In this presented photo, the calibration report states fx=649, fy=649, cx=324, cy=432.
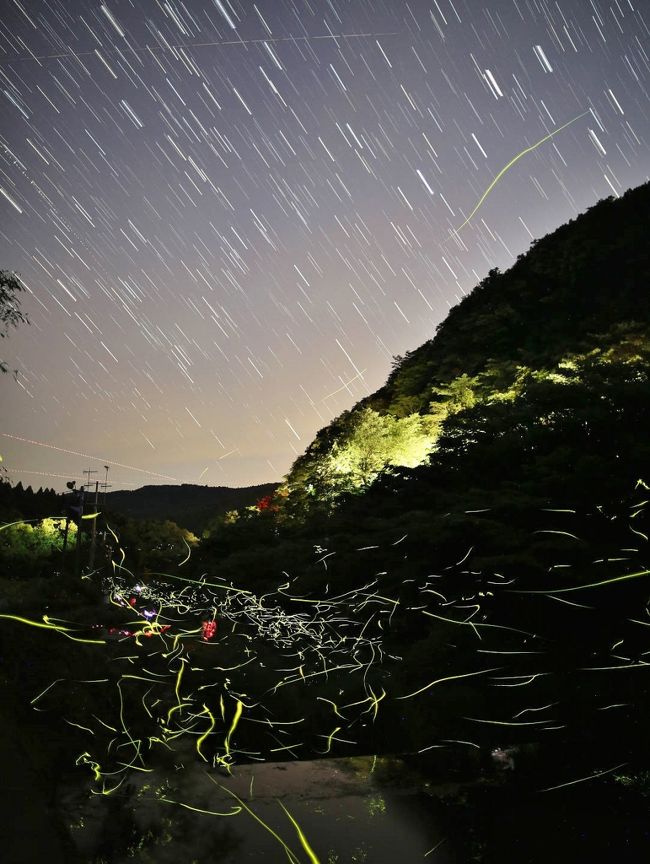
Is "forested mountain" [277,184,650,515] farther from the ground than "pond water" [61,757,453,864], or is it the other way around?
"forested mountain" [277,184,650,515]

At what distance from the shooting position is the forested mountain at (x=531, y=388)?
8438 mm

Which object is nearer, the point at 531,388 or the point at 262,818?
the point at 262,818

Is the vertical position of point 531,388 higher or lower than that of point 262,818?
higher

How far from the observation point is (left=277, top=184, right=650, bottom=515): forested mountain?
8.44 m

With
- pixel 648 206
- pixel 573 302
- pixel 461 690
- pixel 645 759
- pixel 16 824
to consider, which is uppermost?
pixel 648 206

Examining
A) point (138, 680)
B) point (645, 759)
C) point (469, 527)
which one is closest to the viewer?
point (645, 759)

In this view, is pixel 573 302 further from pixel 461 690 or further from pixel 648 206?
pixel 461 690

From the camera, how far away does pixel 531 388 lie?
9.48 m

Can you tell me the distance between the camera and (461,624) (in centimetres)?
821

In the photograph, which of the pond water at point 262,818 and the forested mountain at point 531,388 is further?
the forested mountain at point 531,388

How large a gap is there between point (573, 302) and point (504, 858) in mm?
22737

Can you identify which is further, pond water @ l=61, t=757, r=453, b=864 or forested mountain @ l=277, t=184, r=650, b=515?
forested mountain @ l=277, t=184, r=650, b=515

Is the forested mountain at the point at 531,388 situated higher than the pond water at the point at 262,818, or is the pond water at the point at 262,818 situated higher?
the forested mountain at the point at 531,388

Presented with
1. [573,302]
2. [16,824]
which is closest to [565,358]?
[573,302]
